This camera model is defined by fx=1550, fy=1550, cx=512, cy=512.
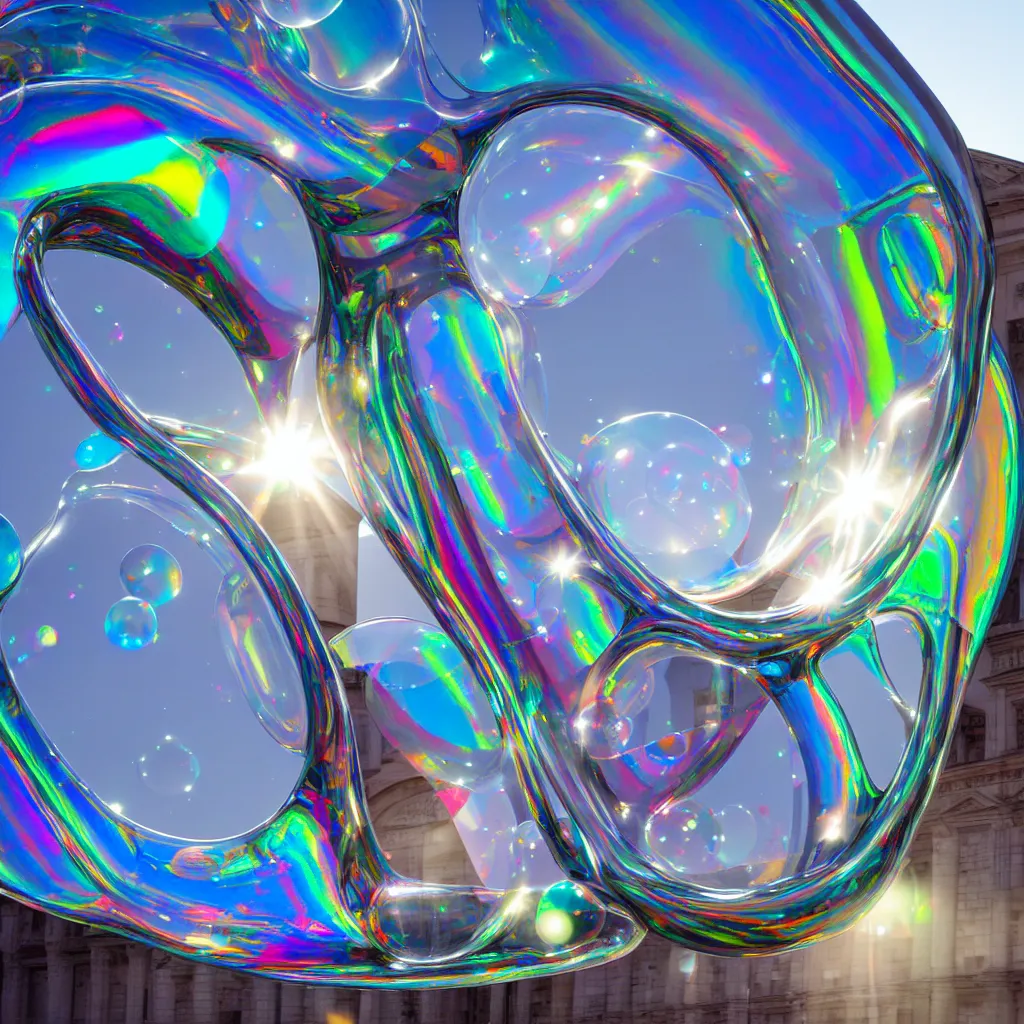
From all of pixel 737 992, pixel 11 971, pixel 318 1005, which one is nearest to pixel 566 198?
pixel 737 992

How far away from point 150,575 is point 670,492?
0.38 meters

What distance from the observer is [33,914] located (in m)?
5.55

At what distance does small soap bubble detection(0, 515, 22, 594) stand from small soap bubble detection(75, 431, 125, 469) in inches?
2.6

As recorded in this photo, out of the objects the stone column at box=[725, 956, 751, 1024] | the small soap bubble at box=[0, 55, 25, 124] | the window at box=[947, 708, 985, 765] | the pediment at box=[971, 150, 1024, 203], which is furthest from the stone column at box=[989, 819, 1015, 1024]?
the small soap bubble at box=[0, 55, 25, 124]

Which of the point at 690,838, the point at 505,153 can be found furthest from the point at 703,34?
the point at 690,838

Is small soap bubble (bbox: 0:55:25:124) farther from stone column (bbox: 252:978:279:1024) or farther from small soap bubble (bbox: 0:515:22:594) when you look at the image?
stone column (bbox: 252:978:279:1024)

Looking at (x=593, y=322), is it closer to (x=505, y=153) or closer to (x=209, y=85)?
(x=505, y=153)

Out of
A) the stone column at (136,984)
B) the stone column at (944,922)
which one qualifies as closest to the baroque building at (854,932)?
the stone column at (944,922)

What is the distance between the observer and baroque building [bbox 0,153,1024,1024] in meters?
3.61

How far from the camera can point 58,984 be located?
543 centimetres

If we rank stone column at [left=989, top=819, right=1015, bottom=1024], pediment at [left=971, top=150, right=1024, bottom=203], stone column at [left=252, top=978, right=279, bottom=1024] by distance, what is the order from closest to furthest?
stone column at [left=989, top=819, right=1015, bottom=1024] → pediment at [left=971, top=150, right=1024, bottom=203] → stone column at [left=252, top=978, right=279, bottom=1024]

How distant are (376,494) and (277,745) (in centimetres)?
21

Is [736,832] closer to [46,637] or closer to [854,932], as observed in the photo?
[46,637]

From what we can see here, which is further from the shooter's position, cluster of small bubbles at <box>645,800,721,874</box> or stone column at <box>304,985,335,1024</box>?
stone column at <box>304,985,335,1024</box>
